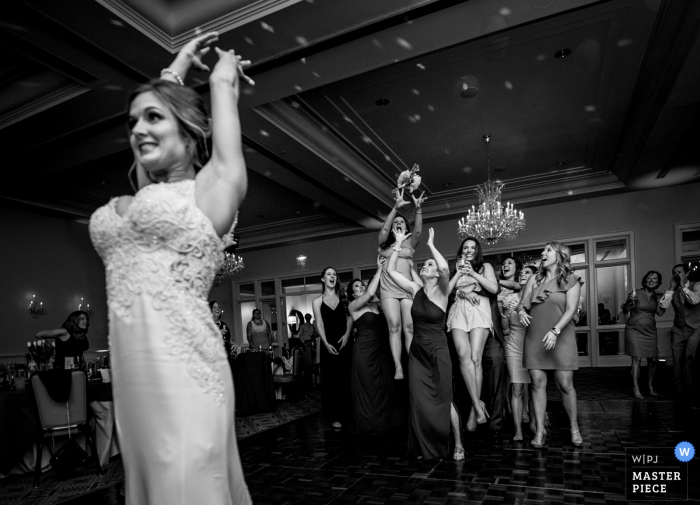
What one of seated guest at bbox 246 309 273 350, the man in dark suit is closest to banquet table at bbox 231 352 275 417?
seated guest at bbox 246 309 273 350

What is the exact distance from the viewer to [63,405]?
3934mm

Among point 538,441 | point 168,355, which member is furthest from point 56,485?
point 538,441

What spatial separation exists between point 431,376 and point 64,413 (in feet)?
10.0

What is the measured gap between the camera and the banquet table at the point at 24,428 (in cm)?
385

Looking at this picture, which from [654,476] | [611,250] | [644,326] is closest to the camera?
[654,476]

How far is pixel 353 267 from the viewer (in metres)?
12.9

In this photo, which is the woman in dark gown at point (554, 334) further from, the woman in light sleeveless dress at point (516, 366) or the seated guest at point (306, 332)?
the seated guest at point (306, 332)

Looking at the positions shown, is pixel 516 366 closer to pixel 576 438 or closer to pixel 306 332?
pixel 576 438

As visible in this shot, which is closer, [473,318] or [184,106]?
[184,106]

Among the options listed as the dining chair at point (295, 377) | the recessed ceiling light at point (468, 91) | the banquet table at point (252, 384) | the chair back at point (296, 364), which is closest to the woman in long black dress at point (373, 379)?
the banquet table at point (252, 384)

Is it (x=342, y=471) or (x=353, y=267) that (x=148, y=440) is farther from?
(x=353, y=267)

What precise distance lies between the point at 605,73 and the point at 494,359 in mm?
3712

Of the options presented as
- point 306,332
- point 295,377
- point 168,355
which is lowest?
point 295,377

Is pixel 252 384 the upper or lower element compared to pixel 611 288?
lower
